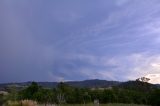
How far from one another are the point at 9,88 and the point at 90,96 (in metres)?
9.15

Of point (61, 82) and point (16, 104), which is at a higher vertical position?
point (61, 82)

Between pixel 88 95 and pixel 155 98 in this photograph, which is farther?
pixel 88 95

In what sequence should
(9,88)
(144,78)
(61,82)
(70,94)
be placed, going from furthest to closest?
(144,78) → (61,82) → (70,94) → (9,88)

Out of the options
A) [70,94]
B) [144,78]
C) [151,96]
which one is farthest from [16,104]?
[144,78]

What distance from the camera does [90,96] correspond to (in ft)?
146

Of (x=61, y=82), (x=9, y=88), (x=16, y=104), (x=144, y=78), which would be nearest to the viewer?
(x=16, y=104)

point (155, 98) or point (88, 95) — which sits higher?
point (88, 95)

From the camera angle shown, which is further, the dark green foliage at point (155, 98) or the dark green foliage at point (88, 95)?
the dark green foliage at point (155, 98)

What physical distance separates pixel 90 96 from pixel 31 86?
6.74 metres

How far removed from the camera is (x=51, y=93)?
136 feet

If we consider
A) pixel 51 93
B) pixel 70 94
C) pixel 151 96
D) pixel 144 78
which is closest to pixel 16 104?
pixel 51 93

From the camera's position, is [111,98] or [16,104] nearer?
[16,104]

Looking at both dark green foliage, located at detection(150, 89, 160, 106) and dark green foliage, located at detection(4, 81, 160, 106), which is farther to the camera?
dark green foliage, located at detection(150, 89, 160, 106)

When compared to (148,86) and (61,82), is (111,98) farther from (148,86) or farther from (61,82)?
(148,86)
